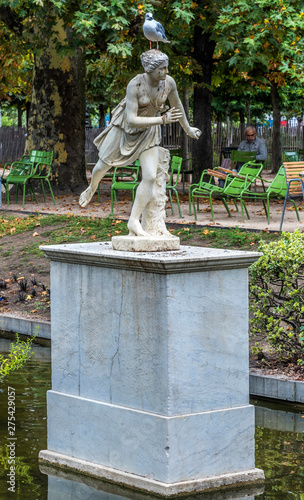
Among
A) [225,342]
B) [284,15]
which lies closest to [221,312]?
[225,342]

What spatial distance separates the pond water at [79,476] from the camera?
228 inches

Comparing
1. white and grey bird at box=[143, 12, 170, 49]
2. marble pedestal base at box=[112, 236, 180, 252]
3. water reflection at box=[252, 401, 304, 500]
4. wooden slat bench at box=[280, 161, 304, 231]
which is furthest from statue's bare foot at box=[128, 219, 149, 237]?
wooden slat bench at box=[280, 161, 304, 231]

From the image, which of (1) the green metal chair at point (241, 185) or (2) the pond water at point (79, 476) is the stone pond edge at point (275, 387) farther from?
(1) the green metal chair at point (241, 185)

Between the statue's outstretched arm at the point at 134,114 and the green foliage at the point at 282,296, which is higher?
the statue's outstretched arm at the point at 134,114

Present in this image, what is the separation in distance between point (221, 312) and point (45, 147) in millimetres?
17175

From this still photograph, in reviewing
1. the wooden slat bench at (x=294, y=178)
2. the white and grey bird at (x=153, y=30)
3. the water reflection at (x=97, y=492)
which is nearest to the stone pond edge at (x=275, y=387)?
the water reflection at (x=97, y=492)

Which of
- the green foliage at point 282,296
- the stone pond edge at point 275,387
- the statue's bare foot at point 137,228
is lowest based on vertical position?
the stone pond edge at point 275,387

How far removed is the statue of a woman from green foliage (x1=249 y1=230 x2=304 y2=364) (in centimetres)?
209

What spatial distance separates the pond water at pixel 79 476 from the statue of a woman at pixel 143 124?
72.0 inches

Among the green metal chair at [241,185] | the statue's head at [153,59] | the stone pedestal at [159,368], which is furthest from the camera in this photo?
the green metal chair at [241,185]

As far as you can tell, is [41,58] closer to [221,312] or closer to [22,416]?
[22,416]

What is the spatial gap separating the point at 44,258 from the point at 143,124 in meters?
7.88

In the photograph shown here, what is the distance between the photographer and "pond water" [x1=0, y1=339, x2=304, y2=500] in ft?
19.0

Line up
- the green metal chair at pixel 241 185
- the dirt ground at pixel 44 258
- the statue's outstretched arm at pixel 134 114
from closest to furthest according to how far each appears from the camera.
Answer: the statue's outstretched arm at pixel 134 114
the dirt ground at pixel 44 258
the green metal chair at pixel 241 185
